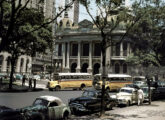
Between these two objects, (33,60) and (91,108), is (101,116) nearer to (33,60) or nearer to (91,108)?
(91,108)

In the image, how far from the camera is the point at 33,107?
11352mm

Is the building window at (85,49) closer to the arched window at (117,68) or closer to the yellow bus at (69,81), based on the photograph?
the arched window at (117,68)

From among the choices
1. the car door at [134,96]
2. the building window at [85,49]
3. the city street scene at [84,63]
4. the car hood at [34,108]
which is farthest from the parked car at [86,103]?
the building window at [85,49]

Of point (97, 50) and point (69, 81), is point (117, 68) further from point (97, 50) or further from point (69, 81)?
point (69, 81)

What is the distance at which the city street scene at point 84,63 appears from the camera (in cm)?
1338

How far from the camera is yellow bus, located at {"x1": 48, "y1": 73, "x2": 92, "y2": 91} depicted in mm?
32781

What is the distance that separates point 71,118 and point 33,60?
219 ft

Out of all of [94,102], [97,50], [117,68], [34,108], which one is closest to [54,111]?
[34,108]

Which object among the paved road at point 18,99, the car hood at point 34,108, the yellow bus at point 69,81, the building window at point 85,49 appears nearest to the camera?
the car hood at point 34,108

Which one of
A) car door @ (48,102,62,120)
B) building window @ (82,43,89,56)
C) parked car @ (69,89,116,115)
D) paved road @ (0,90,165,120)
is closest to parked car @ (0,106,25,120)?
car door @ (48,102,62,120)

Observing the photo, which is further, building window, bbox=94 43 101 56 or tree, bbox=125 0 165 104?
building window, bbox=94 43 101 56

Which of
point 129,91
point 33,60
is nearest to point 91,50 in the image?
point 33,60

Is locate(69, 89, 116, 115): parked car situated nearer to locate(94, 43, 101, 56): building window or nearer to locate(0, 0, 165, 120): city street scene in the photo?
locate(0, 0, 165, 120): city street scene

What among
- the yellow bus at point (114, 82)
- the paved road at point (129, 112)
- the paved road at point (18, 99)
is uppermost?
the yellow bus at point (114, 82)
